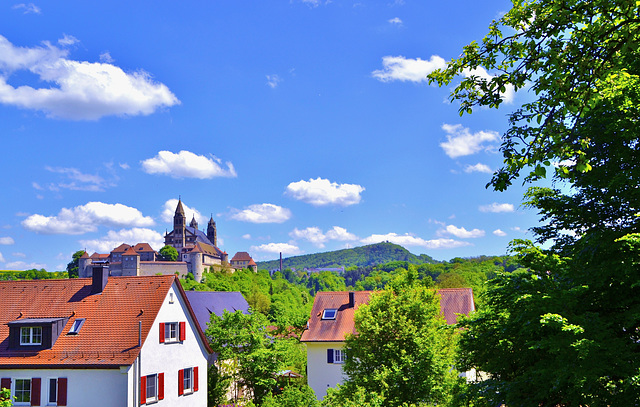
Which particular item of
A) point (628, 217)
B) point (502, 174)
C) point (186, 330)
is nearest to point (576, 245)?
point (628, 217)

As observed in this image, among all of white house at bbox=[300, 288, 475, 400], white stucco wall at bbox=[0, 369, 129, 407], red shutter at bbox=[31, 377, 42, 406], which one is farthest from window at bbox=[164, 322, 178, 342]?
white house at bbox=[300, 288, 475, 400]

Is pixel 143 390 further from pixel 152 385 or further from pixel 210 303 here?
pixel 210 303

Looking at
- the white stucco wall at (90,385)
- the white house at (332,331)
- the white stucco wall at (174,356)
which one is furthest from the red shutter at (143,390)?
the white house at (332,331)

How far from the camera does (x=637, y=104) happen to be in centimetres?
1105

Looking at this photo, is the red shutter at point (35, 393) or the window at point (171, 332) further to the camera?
the window at point (171, 332)

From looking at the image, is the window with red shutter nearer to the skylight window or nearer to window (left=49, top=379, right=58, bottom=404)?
the skylight window

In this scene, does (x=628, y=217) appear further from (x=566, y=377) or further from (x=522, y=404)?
(x=522, y=404)

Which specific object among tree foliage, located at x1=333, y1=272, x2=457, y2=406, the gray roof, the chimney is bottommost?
tree foliage, located at x1=333, y1=272, x2=457, y2=406

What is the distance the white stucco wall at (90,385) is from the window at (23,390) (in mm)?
231

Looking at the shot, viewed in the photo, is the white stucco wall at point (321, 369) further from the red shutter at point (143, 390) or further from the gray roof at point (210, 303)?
the red shutter at point (143, 390)

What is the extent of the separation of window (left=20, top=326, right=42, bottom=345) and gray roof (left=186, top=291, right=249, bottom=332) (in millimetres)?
12957

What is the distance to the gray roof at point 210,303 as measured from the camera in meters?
40.5

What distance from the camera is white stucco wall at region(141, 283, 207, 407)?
2741 centimetres

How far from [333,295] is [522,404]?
3126 centimetres
